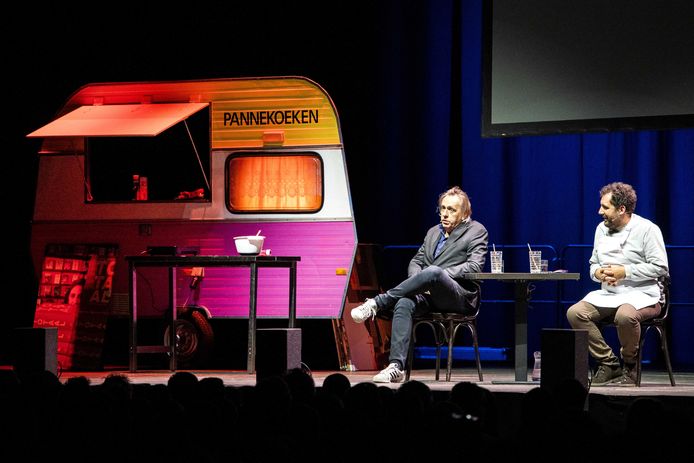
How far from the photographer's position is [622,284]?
6.05 meters

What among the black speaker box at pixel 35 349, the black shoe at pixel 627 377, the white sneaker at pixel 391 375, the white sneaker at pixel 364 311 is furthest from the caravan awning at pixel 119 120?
the black shoe at pixel 627 377

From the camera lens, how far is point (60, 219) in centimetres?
747

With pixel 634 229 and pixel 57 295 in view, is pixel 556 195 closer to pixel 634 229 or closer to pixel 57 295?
pixel 634 229

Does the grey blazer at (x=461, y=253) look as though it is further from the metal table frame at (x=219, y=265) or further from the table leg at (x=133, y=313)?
the table leg at (x=133, y=313)

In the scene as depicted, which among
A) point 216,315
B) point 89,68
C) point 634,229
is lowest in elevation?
point 216,315

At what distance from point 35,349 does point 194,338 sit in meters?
2.66

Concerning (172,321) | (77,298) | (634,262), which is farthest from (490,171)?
(77,298)

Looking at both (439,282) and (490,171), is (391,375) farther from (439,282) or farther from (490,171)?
(490,171)

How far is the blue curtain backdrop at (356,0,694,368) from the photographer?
7547 millimetres

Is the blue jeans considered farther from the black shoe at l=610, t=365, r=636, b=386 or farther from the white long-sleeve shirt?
the black shoe at l=610, t=365, r=636, b=386

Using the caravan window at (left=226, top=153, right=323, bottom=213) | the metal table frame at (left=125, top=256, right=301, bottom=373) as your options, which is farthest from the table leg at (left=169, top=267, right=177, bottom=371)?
the caravan window at (left=226, top=153, right=323, bottom=213)

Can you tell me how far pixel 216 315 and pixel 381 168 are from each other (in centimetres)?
187

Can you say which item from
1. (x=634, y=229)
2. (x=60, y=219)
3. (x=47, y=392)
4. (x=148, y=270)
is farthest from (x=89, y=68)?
(x=47, y=392)

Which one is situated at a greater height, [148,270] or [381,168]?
[381,168]
